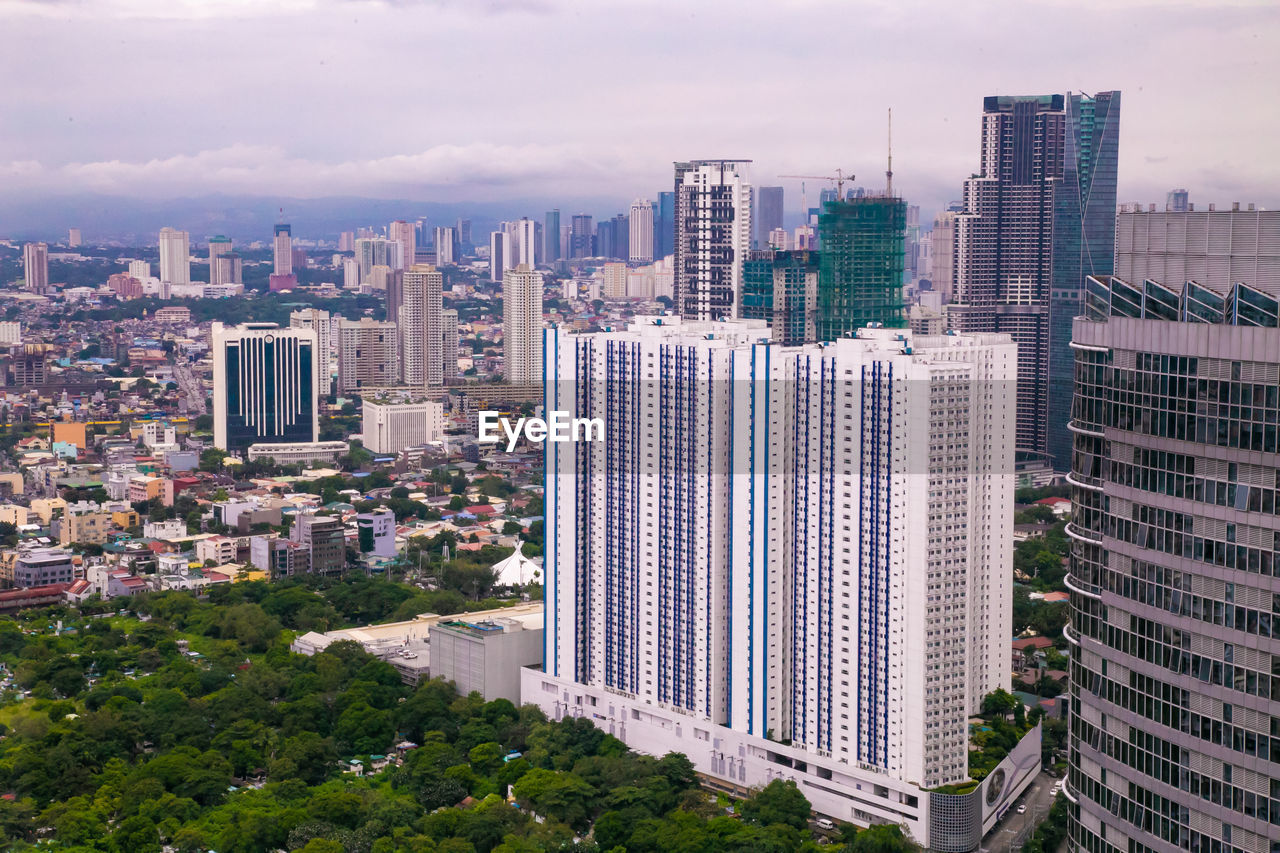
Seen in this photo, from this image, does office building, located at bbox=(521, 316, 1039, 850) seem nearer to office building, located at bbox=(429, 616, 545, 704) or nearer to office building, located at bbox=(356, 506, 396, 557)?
office building, located at bbox=(429, 616, 545, 704)

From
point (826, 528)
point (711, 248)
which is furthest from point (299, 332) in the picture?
point (826, 528)

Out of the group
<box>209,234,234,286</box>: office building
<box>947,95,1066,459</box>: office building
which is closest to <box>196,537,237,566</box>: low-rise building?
<box>947,95,1066,459</box>: office building

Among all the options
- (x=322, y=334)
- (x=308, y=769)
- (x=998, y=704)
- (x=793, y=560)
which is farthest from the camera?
(x=322, y=334)

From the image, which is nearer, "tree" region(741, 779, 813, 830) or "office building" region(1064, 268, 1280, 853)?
"office building" region(1064, 268, 1280, 853)

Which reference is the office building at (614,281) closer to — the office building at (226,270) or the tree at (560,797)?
the office building at (226,270)

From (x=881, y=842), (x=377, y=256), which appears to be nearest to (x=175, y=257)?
(x=377, y=256)

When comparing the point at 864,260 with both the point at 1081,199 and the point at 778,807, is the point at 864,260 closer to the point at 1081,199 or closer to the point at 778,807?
the point at 1081,199
